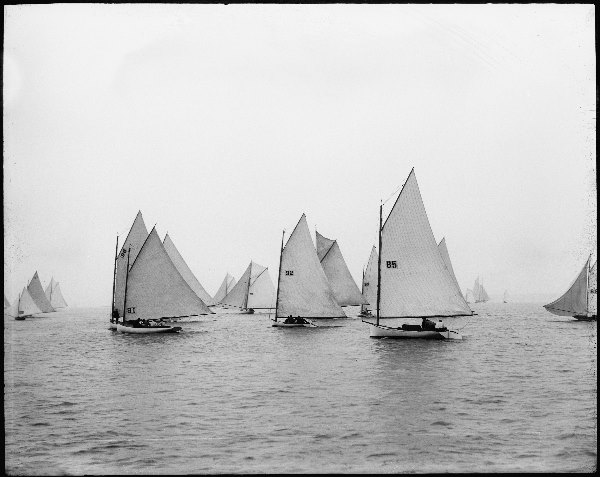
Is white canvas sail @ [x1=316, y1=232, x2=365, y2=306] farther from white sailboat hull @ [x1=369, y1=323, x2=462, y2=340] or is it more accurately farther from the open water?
the open water

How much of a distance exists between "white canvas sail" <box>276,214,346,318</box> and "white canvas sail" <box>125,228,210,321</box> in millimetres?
5962

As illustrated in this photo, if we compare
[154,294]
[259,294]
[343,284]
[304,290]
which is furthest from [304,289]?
[259,294]

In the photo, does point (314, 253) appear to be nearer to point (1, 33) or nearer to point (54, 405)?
point (54, 405)

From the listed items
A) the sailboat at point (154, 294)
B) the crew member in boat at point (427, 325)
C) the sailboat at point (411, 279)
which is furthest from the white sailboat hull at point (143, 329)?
the crew member in boat at point (427, 325)

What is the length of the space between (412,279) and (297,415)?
12.8 m

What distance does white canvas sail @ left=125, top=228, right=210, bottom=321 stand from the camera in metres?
28.0

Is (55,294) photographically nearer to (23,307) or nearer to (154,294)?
(23,307)

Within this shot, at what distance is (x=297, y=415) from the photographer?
12.3 meters

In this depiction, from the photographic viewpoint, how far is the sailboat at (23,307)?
962cm

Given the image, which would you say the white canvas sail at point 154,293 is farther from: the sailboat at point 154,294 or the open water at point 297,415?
the open water at point 297,415

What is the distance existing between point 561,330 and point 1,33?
30166 mm

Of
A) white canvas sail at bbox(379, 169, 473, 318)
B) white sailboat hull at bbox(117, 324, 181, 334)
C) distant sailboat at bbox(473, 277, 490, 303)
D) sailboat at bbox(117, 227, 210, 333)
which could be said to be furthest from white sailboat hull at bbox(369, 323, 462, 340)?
white sailboat hull at bbox(117, 324, 181, 334)

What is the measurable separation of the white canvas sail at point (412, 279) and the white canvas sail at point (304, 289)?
879 centimetres

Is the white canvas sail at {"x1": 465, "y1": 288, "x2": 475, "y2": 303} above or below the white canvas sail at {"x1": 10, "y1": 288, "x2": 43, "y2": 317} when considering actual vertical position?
above
